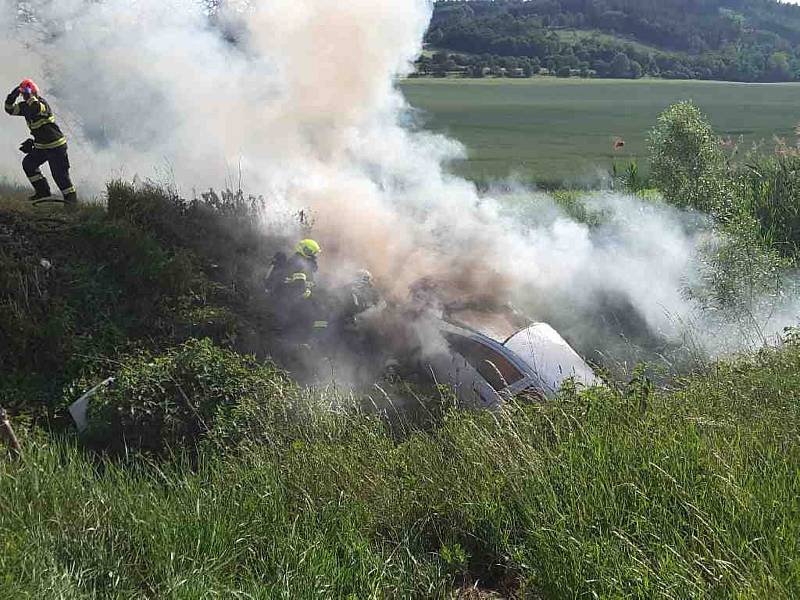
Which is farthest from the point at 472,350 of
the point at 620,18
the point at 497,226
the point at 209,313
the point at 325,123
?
the point at 620,18

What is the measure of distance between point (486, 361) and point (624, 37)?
87511mm

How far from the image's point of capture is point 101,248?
9258 millimetres

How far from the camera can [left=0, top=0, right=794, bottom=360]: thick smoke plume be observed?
40.3 ft

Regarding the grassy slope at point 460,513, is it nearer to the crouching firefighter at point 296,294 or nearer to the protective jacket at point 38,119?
the crouching firefighter at point 296,294

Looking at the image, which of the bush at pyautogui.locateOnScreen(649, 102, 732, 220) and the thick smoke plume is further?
the bush at pyautogui.locateOnScreen(649, 102, 732, 220)

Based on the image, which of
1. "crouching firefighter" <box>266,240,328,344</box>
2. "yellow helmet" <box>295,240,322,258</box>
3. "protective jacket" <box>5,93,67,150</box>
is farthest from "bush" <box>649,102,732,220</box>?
"protective jacket" <box>5,93,67,150</box>

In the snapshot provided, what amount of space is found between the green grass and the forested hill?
157 feet

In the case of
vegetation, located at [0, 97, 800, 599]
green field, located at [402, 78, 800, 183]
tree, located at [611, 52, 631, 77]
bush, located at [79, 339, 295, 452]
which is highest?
tree, located at [611, 52, 631, 77]

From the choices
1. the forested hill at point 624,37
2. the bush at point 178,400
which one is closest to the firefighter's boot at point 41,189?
the bush at point 178,400

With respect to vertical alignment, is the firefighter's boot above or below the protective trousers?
below

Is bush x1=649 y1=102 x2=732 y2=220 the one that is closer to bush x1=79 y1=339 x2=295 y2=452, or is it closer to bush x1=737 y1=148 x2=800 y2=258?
bush x1=737 y1=148 x2=800 y2=258

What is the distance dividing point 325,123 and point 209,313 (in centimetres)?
578

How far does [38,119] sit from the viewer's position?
991 cm

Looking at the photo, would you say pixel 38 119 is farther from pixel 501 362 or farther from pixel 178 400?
pixel 501 362
